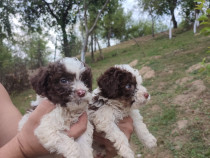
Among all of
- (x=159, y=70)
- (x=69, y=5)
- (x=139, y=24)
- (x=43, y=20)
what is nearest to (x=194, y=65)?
(x=159, y=70)

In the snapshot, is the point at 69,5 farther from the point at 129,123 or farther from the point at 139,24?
the point at 139,24

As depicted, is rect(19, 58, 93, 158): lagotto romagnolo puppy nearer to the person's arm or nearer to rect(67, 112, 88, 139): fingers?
rect(67, 112, 88, 139): fingers

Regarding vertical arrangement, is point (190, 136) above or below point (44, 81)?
below

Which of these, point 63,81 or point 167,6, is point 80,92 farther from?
point 167,6

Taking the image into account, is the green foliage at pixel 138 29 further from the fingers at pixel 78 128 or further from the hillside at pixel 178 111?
the fingers at pixel 78 128

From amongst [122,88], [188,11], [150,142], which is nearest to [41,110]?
[122,88]
